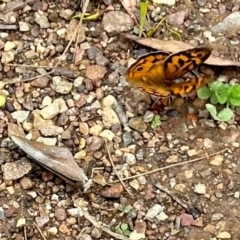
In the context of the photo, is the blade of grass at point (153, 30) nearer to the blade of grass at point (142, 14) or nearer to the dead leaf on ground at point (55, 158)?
the blade of grass at point (142, 14)

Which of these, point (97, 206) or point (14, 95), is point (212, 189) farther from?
point (14, 95)

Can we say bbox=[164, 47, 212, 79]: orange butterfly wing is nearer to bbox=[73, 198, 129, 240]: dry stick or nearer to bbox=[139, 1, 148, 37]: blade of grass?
bbox=[139, 1, 148, 37]: blade of grass

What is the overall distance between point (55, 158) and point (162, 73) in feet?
1.92

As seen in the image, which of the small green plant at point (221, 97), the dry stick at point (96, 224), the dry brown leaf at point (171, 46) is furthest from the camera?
the dry brown leaf at point (171, 46)

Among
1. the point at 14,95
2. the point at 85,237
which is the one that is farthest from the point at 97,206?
the point at 14,95

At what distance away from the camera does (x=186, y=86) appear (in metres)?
3.23

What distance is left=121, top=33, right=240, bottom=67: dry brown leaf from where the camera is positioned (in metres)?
3.40

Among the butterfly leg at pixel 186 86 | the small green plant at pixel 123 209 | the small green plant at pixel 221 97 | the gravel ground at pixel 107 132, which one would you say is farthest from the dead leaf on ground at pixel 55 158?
the small green plant at pixel 221 97

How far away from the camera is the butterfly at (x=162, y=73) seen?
10.5 feet

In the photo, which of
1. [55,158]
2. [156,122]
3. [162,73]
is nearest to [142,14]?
[162,73]

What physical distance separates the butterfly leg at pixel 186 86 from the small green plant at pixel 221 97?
0.07 meters

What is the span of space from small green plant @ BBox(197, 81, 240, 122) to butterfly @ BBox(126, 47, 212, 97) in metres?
0.05

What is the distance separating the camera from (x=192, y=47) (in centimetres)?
343

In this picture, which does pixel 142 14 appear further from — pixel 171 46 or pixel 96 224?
pixel 96 224
